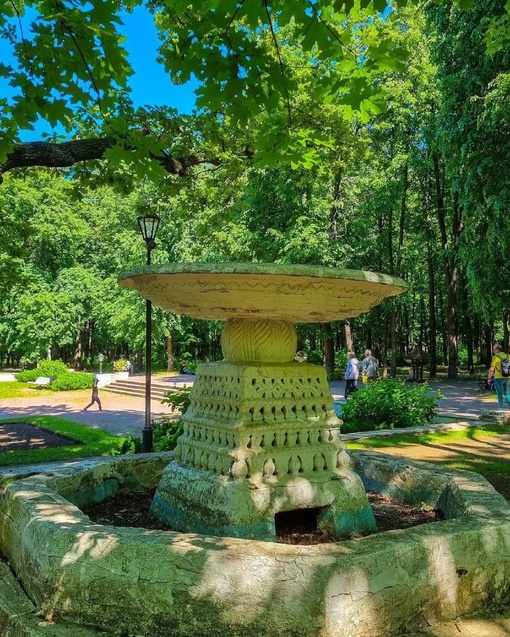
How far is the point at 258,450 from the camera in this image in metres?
4.14

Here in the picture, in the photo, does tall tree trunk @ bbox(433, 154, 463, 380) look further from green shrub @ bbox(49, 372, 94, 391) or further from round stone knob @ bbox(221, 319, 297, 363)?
round stone knob @ bbox(221, 319, 297, 363)

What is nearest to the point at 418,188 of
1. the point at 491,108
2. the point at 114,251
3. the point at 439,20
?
the point at 439,20

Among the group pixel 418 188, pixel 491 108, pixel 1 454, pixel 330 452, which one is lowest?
pixel 1 454

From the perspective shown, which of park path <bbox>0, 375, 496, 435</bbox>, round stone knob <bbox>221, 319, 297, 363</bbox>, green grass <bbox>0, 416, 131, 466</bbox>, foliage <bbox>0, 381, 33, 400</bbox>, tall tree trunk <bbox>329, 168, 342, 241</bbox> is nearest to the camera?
round stone knob <bbox>221, 319, 297, 363</bbox>

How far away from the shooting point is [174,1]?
357 centimetres

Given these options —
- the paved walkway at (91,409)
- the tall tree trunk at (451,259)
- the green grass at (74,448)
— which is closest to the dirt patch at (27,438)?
the green grass at (74,448)

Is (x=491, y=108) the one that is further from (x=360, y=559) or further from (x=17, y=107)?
(x=360, y=559)

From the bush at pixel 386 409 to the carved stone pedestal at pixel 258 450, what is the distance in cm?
703

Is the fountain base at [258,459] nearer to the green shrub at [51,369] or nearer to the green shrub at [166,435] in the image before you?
the green shrub at [166,435]

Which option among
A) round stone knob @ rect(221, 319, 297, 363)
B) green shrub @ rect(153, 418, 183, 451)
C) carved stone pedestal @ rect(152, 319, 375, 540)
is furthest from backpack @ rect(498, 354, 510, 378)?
round stone knob @ rect(221, 319, 297, 363)

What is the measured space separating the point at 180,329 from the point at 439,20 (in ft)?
71.9

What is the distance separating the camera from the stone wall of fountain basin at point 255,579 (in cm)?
276

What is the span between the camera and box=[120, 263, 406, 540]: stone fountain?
3844mm

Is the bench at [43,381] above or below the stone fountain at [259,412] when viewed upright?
below
